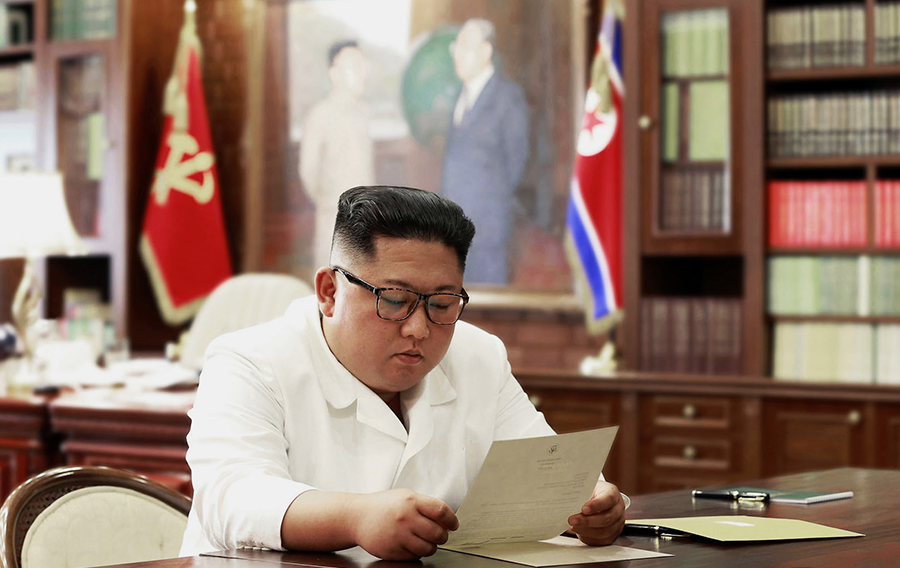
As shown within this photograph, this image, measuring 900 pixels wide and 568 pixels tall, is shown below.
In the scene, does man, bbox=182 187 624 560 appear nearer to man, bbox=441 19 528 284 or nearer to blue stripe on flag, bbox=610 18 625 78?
blue stripe on flag, bbox=610 18 625 78

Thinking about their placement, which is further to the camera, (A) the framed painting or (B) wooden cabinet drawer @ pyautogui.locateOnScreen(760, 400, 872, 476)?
(A) the framed painting

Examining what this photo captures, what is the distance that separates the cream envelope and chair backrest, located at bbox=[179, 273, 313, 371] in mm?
2944

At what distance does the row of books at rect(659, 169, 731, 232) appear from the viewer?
13.2 feet

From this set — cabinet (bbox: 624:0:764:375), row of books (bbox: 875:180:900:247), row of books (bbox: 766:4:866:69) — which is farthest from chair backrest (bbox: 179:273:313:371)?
row of books (bbox: 875:180:900:247)

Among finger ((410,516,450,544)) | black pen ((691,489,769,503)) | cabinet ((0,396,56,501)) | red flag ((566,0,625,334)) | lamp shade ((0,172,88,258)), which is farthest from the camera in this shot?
red flag ((566,0,625,334))

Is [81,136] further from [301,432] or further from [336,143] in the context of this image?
[301,432]

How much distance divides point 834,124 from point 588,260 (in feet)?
3.33

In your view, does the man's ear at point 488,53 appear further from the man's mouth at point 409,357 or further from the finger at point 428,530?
the finger at point 428,530

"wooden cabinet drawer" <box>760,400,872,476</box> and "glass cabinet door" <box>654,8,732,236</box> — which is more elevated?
"glass cabinet door" <box>654,8,732,236</box>

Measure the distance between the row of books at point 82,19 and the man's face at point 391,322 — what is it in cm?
396

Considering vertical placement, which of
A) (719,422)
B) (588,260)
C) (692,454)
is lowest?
(692,454)

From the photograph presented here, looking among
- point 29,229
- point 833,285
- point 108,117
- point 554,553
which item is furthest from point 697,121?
point 554,553

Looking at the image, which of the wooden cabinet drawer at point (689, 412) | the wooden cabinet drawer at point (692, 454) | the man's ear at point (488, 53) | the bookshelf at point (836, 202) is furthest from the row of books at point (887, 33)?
the man's ear at point (488, 53)

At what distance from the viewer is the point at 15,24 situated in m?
5.43
